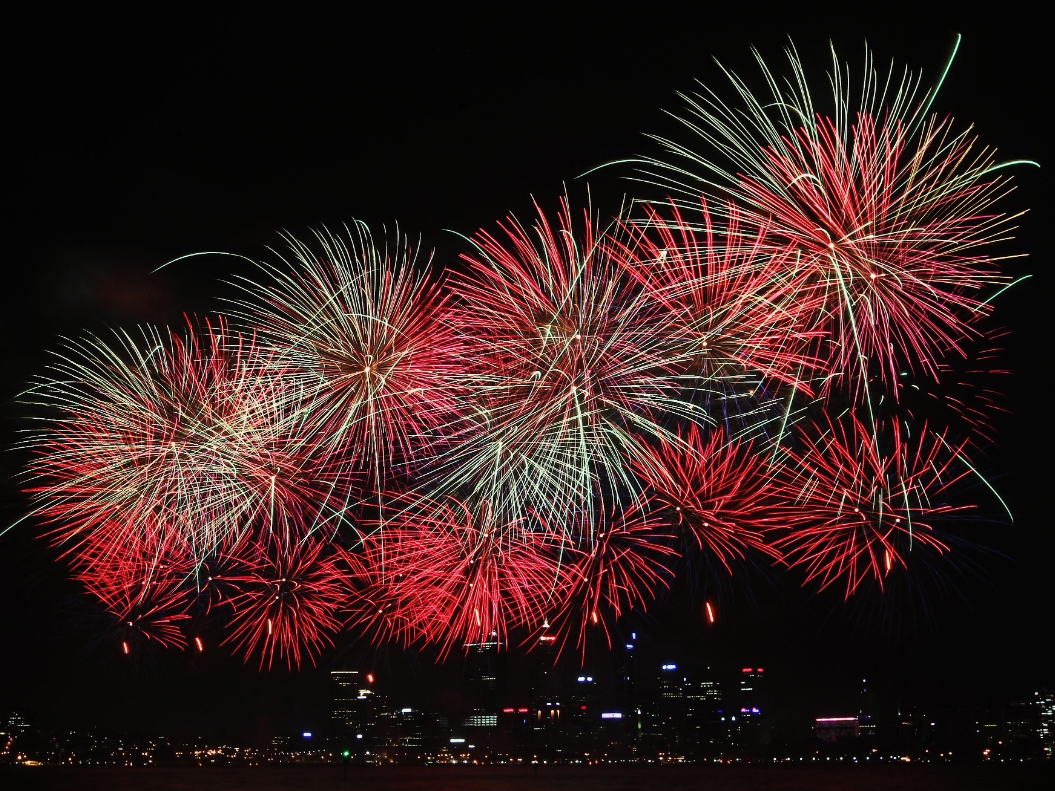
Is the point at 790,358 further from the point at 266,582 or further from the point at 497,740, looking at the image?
the point at 497,740

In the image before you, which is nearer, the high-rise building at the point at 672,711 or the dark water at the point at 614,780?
the dark water at the point at 614,780

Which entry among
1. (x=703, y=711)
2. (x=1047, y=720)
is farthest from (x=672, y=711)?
(x=1047, y=720)

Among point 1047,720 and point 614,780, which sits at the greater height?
point 1047,720

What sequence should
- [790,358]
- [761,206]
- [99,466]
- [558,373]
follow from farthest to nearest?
1. [99,466]
2. [558,373]
3. [790,358]
4. [761,206]

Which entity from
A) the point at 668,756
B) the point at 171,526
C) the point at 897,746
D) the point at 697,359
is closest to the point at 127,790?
the point at 171,526

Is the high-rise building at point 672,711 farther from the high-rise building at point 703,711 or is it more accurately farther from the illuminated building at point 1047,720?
the illuminated building at point 1047,720

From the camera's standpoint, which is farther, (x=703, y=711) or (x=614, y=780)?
(x=703, y=711)

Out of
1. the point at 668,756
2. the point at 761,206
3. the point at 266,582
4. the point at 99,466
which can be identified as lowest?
the point at 668,756

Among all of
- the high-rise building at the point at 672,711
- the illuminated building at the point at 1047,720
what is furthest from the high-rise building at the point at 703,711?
the illuminated building at the point at 1047,720

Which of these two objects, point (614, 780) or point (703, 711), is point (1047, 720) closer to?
point (703, 711)
